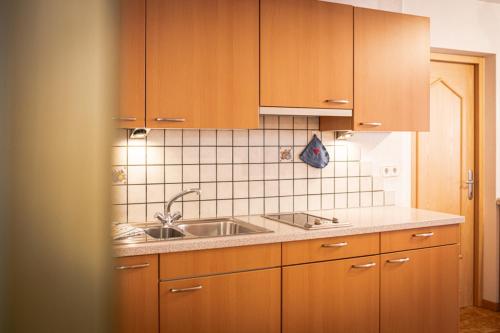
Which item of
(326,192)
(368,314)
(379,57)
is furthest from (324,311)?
(379,57)

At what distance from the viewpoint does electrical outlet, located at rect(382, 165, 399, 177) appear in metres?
3.29

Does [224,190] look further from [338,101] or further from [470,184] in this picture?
[470,184]

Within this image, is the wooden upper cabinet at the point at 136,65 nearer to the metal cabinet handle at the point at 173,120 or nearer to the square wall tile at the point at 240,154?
the metal cabinet handle at the point at 173,120

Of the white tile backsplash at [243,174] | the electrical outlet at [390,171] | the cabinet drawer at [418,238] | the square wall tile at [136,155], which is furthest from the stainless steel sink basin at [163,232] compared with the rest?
the electrical outlet at [390,171]

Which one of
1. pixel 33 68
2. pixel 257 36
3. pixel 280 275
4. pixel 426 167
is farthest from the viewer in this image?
pixel 426 167

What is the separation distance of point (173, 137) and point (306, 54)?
91cm

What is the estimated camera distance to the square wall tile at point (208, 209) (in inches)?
107

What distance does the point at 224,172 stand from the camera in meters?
2.77

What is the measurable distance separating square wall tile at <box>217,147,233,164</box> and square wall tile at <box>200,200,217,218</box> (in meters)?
0.25

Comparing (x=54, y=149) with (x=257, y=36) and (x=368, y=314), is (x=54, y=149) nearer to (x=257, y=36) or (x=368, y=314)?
(x=257, y=36)

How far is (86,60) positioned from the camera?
0.35ft

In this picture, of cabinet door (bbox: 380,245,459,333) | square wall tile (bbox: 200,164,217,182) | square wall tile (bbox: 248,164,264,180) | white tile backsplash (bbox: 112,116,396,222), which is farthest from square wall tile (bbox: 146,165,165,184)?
cabinet door (bbox: 380,245,459,333)

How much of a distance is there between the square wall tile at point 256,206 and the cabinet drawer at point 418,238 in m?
0.76

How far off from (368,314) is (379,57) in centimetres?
156
